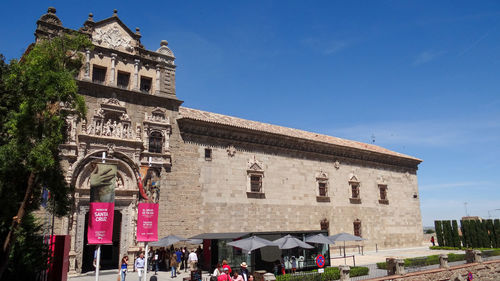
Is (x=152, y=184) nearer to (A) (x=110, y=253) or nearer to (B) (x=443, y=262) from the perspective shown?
(A) (x=110, y=253)

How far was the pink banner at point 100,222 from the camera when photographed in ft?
42.2

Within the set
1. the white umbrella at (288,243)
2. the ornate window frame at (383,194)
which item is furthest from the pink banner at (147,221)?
the ornate window frame at (383,194)

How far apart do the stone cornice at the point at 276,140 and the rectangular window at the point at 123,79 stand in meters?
4.02

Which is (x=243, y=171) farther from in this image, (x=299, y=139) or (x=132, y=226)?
(x=132, y=226)

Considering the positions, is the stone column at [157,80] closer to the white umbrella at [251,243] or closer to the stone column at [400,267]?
the white umbrella at [251,243]

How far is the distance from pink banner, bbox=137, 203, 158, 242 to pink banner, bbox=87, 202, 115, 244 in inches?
68.1

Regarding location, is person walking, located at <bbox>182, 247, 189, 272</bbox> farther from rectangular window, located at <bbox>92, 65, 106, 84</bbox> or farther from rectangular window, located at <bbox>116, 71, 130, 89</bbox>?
rectangular window, located at <bbox>92, 65, 106, 84</bbox>

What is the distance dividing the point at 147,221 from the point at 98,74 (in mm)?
11200

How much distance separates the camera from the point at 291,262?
19.9 metres

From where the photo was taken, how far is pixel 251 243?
58.1 ft

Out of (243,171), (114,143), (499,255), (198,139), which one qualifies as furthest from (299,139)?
(499,255)

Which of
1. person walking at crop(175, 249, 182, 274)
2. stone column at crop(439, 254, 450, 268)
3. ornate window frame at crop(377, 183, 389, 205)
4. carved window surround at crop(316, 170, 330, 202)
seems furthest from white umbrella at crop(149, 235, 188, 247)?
ornate window frame at crop(377, 183, 389, 205)

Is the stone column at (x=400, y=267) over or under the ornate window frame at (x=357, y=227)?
under

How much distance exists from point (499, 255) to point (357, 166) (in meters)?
12.9
